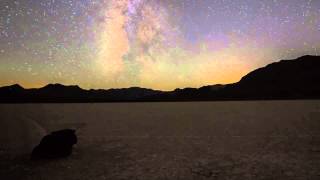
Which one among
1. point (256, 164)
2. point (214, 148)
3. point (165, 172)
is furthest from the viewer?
point (214, 148)

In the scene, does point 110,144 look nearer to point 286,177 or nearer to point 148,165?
point 148,165

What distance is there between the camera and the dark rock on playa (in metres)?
20.3

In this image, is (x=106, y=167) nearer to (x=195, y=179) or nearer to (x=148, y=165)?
(x=148, y=165)

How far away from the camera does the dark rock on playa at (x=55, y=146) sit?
20.3 metres

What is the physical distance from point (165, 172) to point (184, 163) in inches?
89.3

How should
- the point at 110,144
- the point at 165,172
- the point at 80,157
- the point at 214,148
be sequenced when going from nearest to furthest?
the point at 165,172 → the point at 80,157 → the point at 214,148 → the point at 110,144

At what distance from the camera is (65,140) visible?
21.1 m

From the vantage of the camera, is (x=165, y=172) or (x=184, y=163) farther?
(x=184, y=163)

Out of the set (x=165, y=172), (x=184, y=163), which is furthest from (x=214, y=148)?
(x=165, y=172)

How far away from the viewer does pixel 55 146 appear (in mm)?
20875

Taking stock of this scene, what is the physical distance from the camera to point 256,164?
60.5 feet

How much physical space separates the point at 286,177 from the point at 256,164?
291 centimetres

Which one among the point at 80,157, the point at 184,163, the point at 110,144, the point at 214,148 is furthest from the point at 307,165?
the point at 110,144

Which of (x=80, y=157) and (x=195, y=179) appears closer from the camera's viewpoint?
(x=195, y=179)
